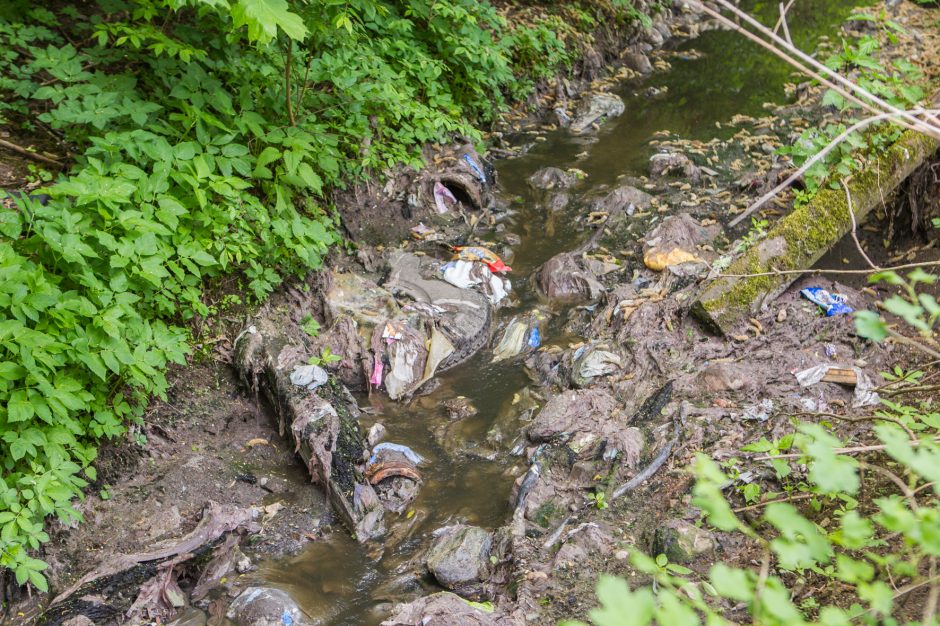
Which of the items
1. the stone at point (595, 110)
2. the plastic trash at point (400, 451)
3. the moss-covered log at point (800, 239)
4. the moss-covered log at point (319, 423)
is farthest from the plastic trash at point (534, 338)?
the stone at point (595, 110)

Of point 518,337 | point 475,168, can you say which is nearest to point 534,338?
point 518,337

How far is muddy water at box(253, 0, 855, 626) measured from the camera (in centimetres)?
326

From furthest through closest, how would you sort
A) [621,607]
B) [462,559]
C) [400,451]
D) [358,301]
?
[358,301] → [400,451] → [462,559] → [621,607]

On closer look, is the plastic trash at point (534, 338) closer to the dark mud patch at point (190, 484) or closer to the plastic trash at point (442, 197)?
the plastic trash at point (442, 197)

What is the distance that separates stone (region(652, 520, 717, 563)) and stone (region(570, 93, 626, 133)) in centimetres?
594

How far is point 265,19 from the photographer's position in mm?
2838

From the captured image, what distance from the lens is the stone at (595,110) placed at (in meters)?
8.06

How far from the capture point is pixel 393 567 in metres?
3.35

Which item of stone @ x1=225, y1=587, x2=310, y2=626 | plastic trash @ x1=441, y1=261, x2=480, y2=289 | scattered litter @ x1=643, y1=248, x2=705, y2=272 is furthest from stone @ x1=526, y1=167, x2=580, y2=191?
stone @ x1=225, y1=587, x2=310, y2=626

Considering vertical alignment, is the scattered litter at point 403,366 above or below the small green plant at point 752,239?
below

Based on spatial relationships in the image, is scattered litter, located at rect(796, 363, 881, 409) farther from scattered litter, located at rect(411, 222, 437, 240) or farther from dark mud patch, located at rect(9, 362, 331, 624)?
scattered litter, located at rect(411, 222, 437, 240)

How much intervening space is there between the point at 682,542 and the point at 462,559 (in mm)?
1071

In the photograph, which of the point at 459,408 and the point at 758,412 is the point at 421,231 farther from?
the point at 758,412

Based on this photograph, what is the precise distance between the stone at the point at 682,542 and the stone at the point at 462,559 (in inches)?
33.5
